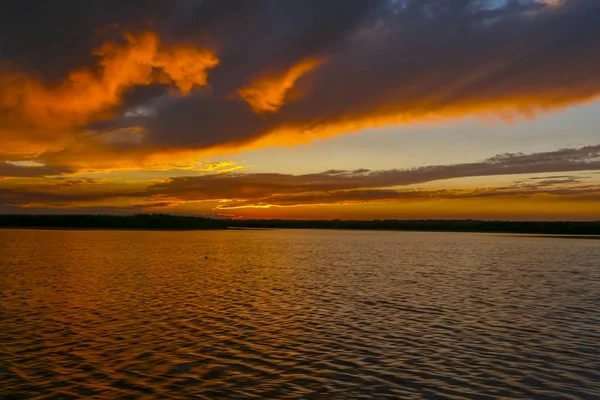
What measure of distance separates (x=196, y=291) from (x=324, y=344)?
1809 centimetres

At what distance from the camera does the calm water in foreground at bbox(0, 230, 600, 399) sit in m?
16.2

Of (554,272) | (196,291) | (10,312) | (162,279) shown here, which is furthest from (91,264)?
(554,272)

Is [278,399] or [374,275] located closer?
[278,399]

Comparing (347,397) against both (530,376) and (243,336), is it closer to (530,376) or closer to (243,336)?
(530,376)

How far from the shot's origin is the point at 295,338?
22672mm

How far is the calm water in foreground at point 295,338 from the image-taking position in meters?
16.2

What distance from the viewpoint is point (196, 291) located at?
37.3 meters

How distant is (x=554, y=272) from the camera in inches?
2077

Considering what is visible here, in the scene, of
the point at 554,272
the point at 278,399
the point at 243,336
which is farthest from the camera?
the point at 554,272

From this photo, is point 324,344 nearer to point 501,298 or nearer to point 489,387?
point 489,387

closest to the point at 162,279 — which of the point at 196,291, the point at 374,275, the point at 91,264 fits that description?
the point at 196,291

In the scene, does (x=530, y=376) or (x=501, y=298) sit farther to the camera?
(x=501, y=298)

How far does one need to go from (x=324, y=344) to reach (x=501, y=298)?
18997mm

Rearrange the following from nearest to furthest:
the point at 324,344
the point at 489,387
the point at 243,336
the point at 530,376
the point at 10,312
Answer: the point at 489,387, the point at 530,376, the point at 324,344, the point at 243,336, the point at 10,312
